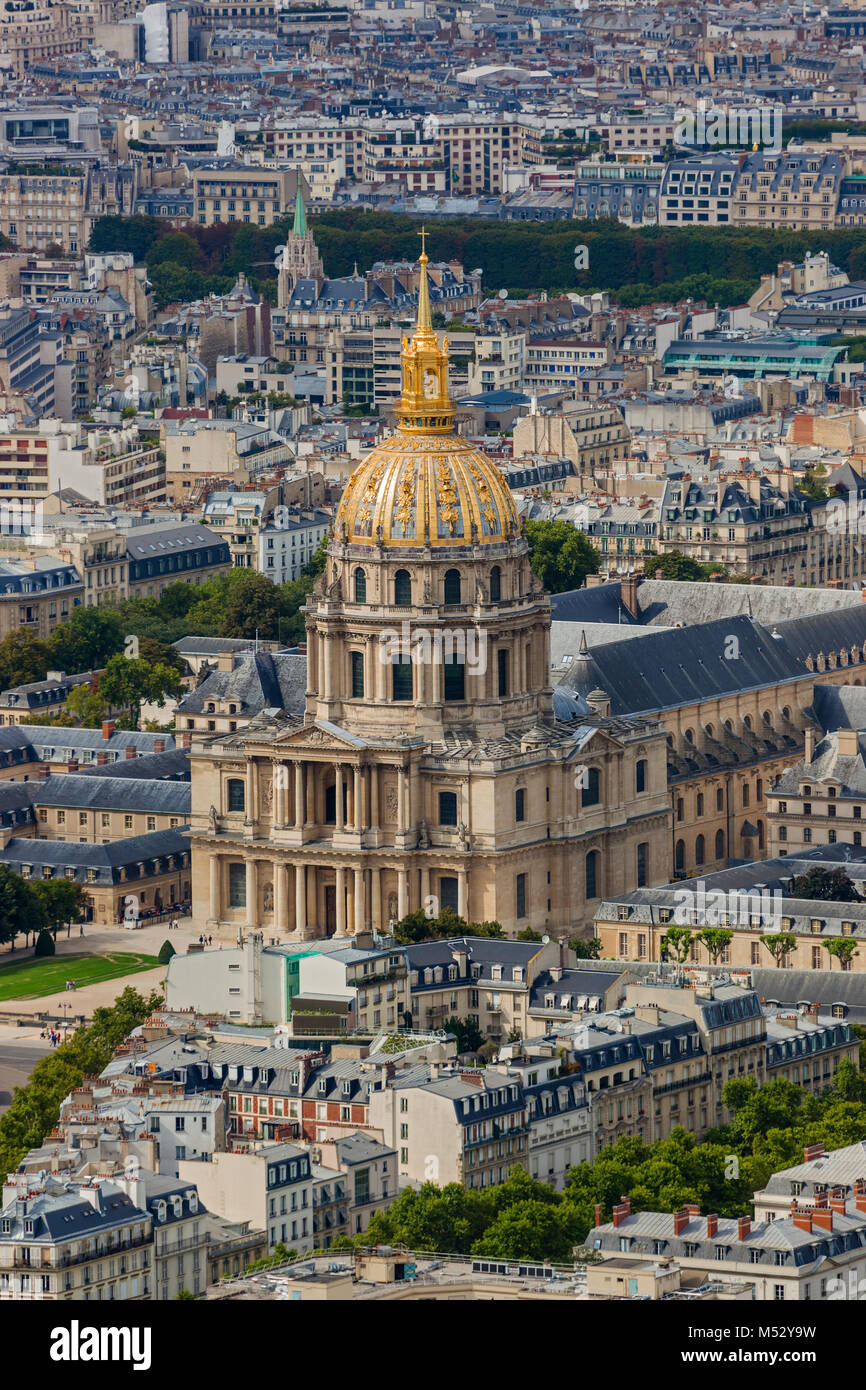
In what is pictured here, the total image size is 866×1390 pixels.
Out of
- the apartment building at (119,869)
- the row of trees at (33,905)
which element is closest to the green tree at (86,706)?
the apartment building at (119,869)

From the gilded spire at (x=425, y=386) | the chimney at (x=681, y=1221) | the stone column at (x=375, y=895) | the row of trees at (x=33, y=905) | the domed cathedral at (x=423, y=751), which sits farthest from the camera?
the gilded spire at (x=425, y=386)

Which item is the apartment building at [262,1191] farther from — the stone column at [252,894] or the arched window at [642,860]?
the arched window at [642,860]

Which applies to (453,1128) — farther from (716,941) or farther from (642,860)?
(642,860)

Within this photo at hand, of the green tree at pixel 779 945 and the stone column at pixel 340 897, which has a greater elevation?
the green tree at pixel 779 945

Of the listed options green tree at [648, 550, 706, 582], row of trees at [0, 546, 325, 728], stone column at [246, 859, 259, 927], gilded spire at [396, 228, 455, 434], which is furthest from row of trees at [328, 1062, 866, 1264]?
green tree at [648, 550, 706, 582]

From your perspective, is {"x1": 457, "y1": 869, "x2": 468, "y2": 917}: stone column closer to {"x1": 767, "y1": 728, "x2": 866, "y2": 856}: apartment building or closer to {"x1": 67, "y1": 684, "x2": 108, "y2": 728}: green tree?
{"x1": 767, "y1": 728, "x2": 866, "y2": 856}: apartment building

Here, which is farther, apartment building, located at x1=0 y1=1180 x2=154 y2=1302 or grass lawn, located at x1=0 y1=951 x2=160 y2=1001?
grass lawn, located at x1=0 y1=951 x2=160 y2=1001

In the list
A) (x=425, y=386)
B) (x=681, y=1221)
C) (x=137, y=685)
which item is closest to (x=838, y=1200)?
(x=681, y=1221)
